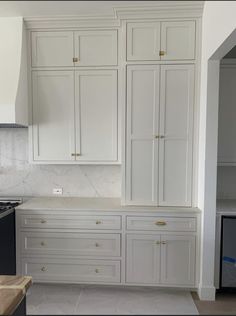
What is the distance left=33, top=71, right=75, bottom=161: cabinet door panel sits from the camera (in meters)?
2.52

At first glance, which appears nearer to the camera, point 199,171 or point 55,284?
point 199,171

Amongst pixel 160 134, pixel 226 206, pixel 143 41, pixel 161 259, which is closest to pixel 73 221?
pixel 161 259

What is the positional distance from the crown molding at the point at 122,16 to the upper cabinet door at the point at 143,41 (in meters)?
0.07

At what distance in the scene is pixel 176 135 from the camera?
235cm

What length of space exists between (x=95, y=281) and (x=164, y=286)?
633mm

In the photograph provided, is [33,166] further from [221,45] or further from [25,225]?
[221,45]

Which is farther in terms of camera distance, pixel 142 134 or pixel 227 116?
pixel 227 116

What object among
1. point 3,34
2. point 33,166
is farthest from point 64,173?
point 3,34

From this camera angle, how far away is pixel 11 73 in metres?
2.38

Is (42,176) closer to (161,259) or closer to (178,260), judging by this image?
(161,259)

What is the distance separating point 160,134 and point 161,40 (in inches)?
33.0

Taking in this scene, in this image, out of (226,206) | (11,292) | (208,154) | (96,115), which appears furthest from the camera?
(96,115)

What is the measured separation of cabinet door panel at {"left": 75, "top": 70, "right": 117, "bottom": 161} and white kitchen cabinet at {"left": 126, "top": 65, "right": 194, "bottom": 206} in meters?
0.22

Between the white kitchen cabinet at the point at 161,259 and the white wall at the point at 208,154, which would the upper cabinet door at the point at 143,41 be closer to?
the white wall at the point at 208,154
